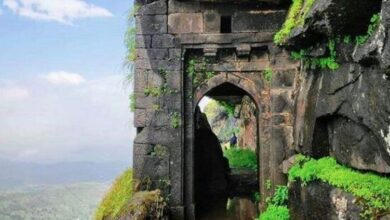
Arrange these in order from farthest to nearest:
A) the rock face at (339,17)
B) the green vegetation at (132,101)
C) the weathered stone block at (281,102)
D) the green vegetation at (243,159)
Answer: the green vegetation at (243,159) < the green vegetation at (132,101) < the weathered stone block at (281,102) < the rock face at (339,17)

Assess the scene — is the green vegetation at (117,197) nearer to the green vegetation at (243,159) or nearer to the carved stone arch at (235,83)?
the carved stone arch at (235,83)

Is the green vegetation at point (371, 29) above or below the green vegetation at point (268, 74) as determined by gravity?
above

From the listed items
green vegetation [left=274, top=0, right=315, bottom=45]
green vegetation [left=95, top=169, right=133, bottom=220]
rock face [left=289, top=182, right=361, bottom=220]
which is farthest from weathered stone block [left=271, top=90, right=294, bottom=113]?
green vegetation [left=95, top=169, right=133, bottom=220]

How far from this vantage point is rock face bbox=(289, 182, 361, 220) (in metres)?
7.11

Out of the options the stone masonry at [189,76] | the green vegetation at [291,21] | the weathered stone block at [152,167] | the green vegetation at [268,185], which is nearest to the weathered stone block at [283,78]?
the stone masonry at [189,76]

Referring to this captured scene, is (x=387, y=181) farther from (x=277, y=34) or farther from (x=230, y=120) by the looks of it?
(x=230, y=120)

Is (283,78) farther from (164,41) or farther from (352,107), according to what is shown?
(352,107)

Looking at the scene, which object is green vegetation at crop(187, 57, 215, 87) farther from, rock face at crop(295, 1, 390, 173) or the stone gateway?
rock face at crop(295, 1, 390, 173)

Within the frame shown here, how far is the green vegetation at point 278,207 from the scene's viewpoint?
1041cm

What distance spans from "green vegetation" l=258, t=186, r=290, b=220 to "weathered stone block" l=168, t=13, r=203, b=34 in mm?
4257

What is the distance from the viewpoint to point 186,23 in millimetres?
11719

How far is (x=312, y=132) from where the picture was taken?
30.8 ft

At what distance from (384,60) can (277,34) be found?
203 inches

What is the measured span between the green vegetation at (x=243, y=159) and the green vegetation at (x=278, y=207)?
730cm
